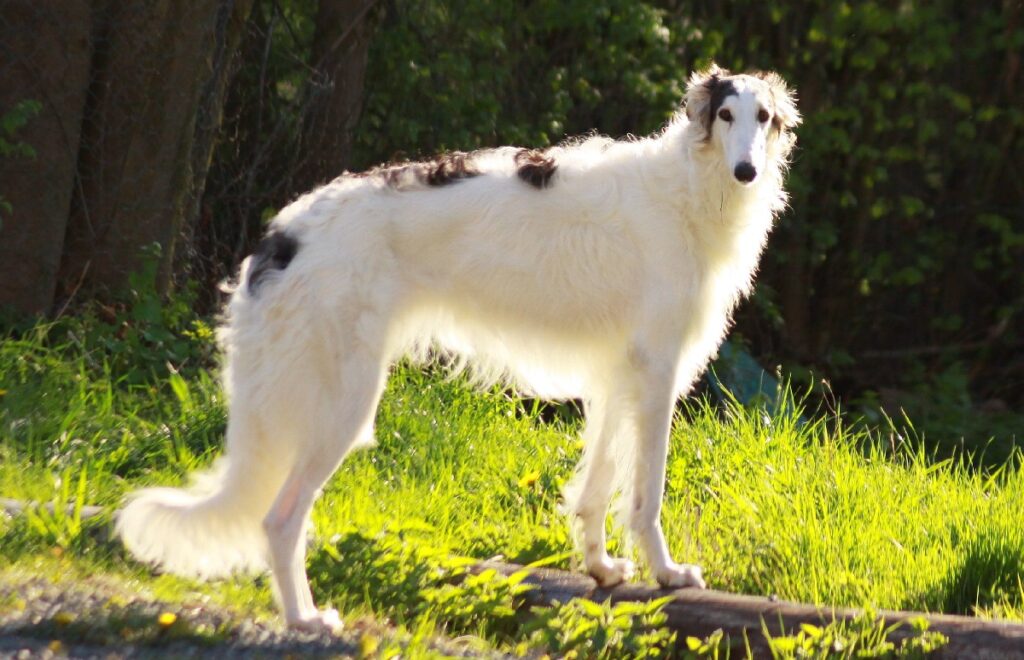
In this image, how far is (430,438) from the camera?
6.29m

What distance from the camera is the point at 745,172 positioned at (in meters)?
4.64

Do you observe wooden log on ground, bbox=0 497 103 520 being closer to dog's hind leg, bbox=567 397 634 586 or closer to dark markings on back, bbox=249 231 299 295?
dark markings on back, bbox=249 231 299 295

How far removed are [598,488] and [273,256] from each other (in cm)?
140

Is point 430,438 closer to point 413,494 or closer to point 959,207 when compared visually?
point 413,494

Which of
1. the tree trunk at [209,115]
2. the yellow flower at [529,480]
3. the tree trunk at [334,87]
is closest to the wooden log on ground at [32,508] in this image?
the yellow flower at [529,480]

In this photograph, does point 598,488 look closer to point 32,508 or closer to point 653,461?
point 653,461

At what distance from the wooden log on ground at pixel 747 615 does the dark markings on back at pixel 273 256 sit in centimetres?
126

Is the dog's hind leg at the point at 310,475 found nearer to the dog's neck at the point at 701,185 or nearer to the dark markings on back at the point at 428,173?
the dark markings on back at the point at 428,173

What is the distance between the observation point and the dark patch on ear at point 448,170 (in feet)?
15.6

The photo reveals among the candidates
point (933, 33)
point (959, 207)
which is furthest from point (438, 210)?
point (959, 207)

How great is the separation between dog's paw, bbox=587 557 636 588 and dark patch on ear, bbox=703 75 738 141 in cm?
148

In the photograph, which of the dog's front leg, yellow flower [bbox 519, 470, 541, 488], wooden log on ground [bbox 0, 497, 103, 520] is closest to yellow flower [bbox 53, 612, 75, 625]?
wooden log on ground [bbox 0, 497, 103, 520]

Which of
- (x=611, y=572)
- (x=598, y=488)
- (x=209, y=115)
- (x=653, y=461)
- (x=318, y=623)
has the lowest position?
(x=318, y=623)

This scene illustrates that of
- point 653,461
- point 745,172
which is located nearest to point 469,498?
point 653,461
